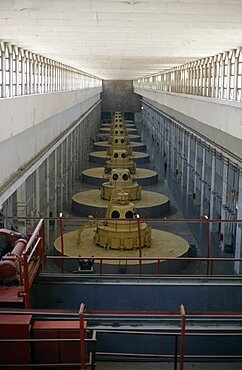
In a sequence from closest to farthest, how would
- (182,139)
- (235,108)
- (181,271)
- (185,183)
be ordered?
(235,108)
(181,271)
(185,183)
(182,139)

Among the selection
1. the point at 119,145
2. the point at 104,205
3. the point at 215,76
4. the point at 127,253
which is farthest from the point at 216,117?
the point at 119,145

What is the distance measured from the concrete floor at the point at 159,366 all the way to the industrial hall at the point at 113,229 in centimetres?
2

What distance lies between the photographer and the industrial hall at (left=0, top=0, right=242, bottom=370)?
727 centimetres

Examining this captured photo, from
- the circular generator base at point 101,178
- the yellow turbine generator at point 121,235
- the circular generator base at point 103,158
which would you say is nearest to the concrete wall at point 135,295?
the yellow turbine generator at point 121,235

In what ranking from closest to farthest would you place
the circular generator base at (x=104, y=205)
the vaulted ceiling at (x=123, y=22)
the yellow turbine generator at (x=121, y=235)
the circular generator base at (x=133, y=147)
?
the vaulted ceiling at (x=123, y=22) → the yellow turbine generator at (x=121, y=235) → the circular generator base at (x=104, y=205) → the circular generator base at (x=133, y=147)

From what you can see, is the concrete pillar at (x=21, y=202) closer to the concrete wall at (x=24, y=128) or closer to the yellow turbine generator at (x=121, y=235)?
the concrete wall at (x=24, y=128)

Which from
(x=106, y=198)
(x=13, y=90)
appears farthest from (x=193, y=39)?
(x=106, y=198)

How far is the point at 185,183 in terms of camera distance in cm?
3297

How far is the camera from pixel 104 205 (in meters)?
23.7

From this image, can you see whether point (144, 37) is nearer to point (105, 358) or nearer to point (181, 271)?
point (105, 358)

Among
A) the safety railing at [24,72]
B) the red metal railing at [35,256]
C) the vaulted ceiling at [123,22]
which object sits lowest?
the red metal railing at [35,256]

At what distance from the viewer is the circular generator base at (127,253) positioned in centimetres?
1529

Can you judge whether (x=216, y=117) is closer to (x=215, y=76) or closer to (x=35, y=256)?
(x=215, y=76)

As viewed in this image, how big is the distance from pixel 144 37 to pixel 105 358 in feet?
18.4
